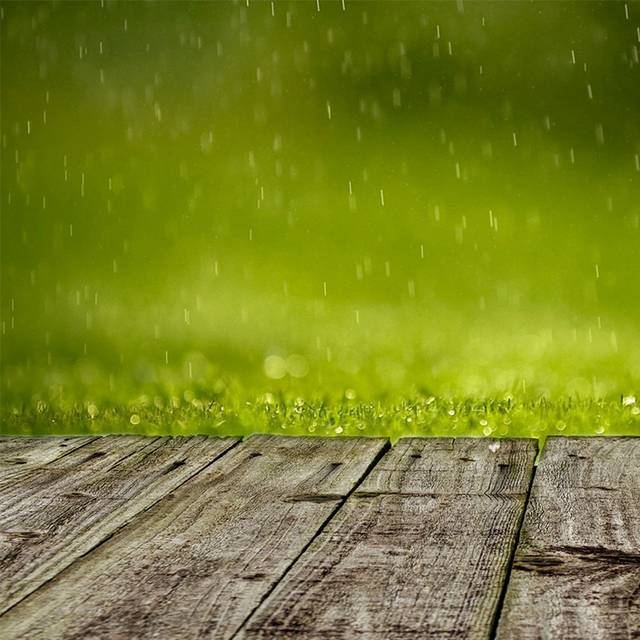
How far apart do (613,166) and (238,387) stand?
126 cm

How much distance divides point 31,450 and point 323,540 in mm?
1005

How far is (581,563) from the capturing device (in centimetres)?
129

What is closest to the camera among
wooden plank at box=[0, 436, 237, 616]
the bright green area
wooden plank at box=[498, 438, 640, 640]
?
wooden plank at box=[498, 438, 640, 640]

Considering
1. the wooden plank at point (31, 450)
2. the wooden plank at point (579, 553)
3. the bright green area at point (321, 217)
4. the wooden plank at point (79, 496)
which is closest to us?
the wooden plank at point (579, 553)

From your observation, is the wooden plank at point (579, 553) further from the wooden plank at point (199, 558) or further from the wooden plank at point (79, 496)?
the wooden plank at point (79, 496)

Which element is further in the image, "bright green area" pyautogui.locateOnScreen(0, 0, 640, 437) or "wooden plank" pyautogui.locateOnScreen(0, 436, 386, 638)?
"bright green area" pyautogui.locateOnScreen(0, 0, 640, 437)

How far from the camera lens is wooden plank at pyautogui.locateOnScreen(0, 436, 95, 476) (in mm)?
2051

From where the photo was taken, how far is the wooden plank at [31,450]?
2.05 m

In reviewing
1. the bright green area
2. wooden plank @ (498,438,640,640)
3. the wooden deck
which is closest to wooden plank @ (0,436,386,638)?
the wooden deck

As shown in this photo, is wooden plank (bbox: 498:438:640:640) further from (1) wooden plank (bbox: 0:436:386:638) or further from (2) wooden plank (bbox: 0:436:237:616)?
(2) wooden plank (bbox: 0:436:237:616)

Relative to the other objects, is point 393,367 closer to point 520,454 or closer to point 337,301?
point 337,301

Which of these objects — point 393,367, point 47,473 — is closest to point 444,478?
point 47,473

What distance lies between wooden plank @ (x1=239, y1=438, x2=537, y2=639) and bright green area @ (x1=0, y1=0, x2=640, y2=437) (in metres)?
1.02

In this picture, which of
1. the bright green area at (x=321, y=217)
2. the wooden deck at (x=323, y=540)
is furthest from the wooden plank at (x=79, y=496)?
the bright green area at (x=321, y=217)
